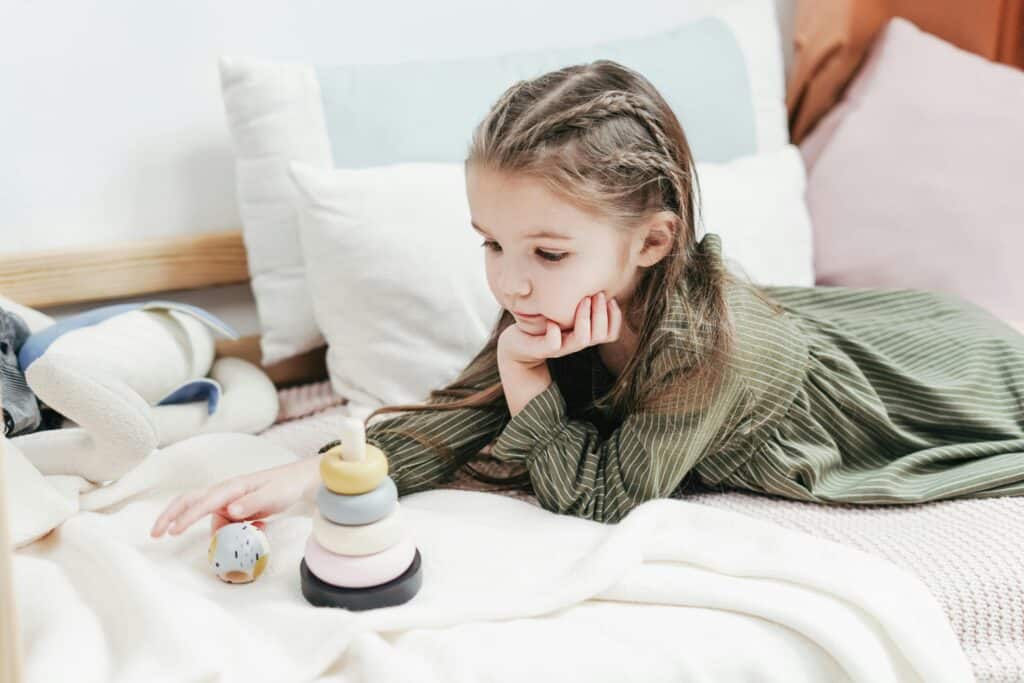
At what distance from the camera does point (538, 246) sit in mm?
950

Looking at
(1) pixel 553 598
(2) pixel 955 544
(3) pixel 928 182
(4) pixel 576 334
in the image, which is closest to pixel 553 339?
(4) pixel 576 334

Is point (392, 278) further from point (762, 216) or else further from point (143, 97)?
point (762, 216)

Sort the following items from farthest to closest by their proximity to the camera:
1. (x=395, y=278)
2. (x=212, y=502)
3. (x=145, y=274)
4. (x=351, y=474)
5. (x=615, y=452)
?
1. (x=145, y=274)
2. (x=395, y=278)
3. (x=615, y=452)
4. (x=212, y=502)
5. (x=351, y=474)

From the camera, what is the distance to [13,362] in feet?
3.59

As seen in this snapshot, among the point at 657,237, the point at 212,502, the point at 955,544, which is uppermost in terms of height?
the point at 657,237

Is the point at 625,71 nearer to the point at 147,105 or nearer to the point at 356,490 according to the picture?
the point at 356,490

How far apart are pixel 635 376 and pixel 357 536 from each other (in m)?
0.35

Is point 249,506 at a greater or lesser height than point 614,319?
lesser

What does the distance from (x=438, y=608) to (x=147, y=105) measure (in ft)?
2.79

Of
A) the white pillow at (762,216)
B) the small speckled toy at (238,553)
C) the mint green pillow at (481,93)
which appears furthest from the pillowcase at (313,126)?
the small speckled toy at (238,553)

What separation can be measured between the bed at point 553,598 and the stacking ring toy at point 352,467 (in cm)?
9

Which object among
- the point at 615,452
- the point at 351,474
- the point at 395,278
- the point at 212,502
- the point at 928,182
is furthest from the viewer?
the point at 928,182

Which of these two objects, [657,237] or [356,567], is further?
[657,237]

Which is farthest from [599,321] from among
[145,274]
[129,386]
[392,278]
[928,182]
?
[928,182]
